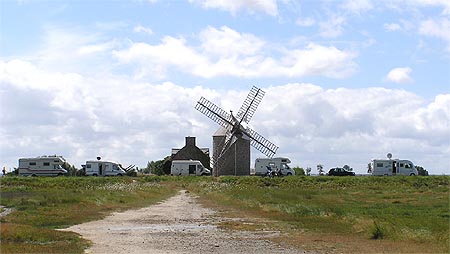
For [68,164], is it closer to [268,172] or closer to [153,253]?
[268,172]

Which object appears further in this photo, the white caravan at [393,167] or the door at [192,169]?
the door at [192,169]

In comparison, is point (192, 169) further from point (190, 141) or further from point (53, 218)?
point (53, 218)

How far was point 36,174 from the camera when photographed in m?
95.6

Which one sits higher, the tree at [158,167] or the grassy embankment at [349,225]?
the tree at [158,167]

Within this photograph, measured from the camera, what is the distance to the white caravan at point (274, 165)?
95.2 metres

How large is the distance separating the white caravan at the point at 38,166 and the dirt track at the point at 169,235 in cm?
6212

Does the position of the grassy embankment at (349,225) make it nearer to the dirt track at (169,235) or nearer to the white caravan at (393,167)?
the dirt track at (169,235)

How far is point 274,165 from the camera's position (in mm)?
95188

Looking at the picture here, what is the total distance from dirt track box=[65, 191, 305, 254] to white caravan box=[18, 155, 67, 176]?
2446 inches

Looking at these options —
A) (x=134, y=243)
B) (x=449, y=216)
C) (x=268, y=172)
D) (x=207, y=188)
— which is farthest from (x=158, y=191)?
(x=134, y=243)

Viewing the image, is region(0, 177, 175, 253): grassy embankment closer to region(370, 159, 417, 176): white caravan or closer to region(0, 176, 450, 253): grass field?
region(0, 176, 450, 253): grass field

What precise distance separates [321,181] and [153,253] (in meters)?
61.4

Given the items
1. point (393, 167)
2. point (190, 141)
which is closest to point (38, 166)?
point (190, 141)

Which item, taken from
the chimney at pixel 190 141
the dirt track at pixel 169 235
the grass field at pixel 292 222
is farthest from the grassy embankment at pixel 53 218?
the chimney at pixel 190 141
